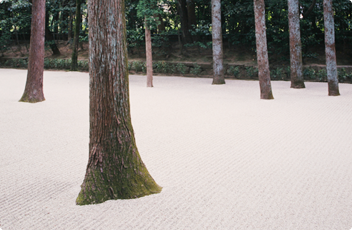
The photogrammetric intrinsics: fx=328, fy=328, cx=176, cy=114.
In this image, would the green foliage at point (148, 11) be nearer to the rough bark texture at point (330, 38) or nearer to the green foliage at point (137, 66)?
the green foliage at point (137, 66)

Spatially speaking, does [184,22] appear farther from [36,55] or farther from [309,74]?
[36,55]

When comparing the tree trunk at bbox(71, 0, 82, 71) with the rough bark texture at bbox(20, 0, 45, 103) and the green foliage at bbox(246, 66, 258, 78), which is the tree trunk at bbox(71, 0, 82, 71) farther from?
the green foliage at bbox(246, 66, 258, 78)

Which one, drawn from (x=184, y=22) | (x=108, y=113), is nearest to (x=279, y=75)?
(x=184, y=22)

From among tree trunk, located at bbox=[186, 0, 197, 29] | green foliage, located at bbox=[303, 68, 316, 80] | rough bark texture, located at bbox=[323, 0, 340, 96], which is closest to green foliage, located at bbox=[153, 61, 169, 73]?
tree trunk, located at bbox=[186, 0, 197, 29]

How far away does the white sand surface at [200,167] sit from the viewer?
2.98 meters

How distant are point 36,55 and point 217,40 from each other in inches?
337

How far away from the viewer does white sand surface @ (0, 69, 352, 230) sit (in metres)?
2.98

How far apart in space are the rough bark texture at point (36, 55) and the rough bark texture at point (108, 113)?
7.02m

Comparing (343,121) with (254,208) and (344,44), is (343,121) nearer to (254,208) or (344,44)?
(254,208)

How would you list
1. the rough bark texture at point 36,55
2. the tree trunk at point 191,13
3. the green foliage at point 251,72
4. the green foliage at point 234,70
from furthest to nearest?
the tree trunk at point 191,13 < the green foliage at point 234,70 < the green foliage at point 251,72 < the rough bark texture at point 36,55

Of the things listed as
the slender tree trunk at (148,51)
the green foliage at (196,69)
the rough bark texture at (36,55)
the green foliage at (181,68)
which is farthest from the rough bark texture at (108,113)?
the green foliage at (181,68)

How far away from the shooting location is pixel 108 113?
3.25 m

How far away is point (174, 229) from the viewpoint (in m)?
2.78

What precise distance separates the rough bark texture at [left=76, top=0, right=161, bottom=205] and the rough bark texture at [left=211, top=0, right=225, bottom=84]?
12551 mm
